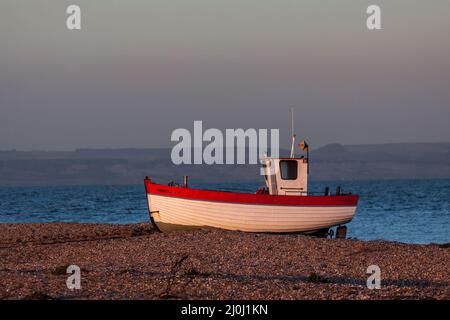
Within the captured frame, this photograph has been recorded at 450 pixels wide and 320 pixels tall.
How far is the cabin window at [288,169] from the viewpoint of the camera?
3456 cm

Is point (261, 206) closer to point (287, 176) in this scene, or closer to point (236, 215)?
point (236, 215)

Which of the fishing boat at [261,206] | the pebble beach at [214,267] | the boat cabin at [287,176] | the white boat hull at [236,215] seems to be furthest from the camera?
the boat cabin at [287,176]

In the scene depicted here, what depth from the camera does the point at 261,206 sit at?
3250 cm

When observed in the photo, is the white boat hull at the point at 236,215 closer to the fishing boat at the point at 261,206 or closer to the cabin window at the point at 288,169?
the fishing boat at the point at 261,206

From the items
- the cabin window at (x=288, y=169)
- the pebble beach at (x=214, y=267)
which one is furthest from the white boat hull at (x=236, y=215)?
the cabin window at (x=288, y=169)

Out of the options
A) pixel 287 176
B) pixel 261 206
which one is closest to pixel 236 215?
pixel 261 206

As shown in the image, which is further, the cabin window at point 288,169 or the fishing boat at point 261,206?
the cabin window at point 288,169

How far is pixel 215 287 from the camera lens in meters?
16.9

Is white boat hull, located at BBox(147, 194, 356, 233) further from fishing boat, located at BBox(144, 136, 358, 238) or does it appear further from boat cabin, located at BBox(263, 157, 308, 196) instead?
boat cabin, located at BBox(263, 157, 308, 196)

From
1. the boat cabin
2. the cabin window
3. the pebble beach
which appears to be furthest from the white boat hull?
the cabin window

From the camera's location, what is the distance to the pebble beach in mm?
16516
